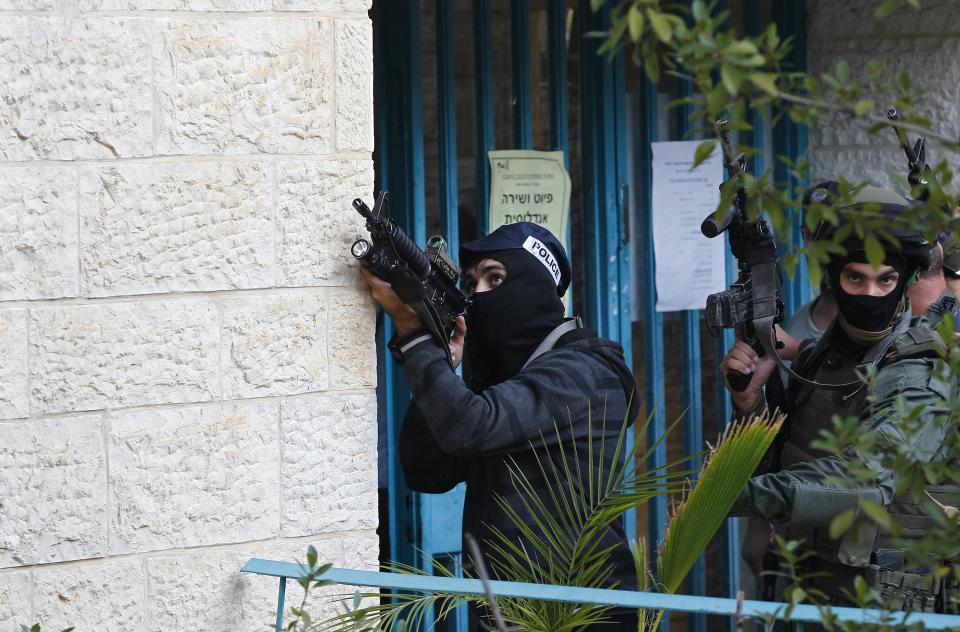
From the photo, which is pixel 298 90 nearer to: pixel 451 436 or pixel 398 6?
pixel 451 436

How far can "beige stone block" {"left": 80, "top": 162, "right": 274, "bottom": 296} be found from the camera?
2.49 meters

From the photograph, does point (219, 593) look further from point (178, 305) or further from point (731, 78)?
point (731, 78)

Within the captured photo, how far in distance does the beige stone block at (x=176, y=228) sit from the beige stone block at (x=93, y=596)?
0.58 metres

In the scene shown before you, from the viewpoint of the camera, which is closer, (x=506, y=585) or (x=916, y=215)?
(x=916, y=215)

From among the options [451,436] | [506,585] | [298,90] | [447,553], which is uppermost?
[298,90]

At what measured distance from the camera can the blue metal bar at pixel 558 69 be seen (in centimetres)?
401

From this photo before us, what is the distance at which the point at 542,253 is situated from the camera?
2861 millimetres

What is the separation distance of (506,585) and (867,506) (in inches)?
37.8

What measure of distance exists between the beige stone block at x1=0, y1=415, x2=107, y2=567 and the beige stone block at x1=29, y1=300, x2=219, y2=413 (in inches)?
2.1

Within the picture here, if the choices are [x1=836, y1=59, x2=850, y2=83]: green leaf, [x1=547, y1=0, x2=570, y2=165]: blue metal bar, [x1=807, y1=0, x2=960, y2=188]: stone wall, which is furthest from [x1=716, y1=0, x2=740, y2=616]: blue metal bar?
[x1=836, y1=59, x2=850, y2=83]: green leaf

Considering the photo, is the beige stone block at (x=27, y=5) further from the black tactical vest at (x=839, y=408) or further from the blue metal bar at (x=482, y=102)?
the black tactical vest at (x=839, y=408)

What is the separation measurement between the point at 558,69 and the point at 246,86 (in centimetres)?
166

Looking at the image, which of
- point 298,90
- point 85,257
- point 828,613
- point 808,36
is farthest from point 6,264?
point 808,36

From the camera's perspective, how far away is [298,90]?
2.61m
